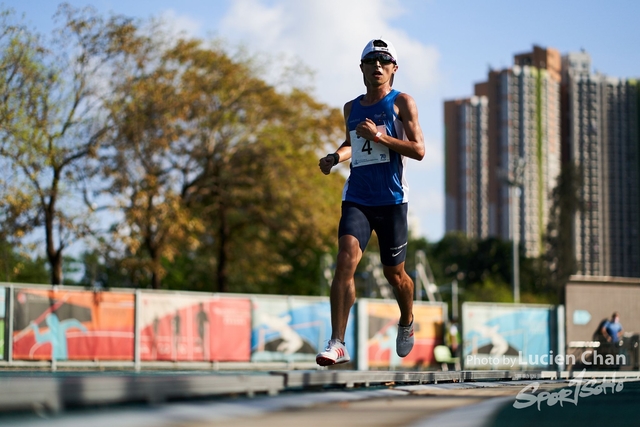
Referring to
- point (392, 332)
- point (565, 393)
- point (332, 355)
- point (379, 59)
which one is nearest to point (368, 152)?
point (379, 59)

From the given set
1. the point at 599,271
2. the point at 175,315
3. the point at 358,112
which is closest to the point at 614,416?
the point at 358,112

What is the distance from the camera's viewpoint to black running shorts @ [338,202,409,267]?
621 cm

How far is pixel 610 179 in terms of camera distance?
118 m

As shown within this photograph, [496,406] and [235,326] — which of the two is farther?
[235,326]

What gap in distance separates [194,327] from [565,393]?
20.2 metres

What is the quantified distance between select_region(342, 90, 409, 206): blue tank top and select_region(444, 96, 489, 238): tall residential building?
131454mm

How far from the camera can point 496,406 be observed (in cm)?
305

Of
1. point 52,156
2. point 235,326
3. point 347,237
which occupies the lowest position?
point 235,326

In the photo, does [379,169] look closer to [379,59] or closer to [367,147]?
[367,147]

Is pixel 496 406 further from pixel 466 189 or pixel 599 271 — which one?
pixel 466 189

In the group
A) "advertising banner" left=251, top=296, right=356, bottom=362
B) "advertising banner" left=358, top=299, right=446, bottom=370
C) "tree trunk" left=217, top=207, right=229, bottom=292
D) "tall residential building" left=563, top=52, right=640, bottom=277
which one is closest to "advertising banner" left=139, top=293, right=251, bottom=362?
"advertising banner" left=251, top=296, right=356, bottom=362

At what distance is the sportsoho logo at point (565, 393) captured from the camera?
329 cm

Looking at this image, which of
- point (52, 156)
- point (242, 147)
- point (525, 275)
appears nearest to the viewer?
point (52, 156)

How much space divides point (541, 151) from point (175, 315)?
341 ft
